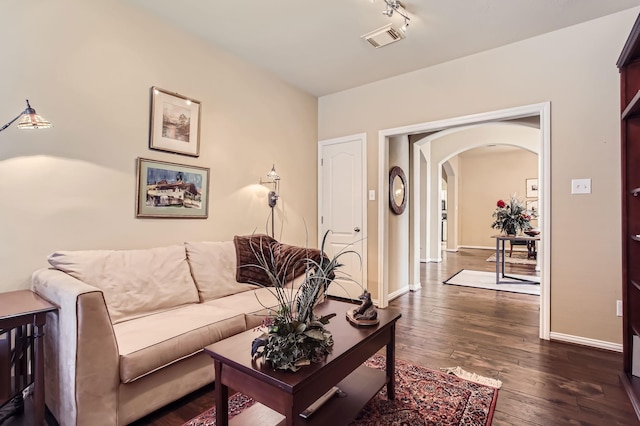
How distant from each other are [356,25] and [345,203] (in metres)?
2.10

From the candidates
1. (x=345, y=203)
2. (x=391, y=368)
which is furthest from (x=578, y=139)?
(x=391, y=368)

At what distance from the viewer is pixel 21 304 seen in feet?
5.22

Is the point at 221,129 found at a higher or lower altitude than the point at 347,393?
higher

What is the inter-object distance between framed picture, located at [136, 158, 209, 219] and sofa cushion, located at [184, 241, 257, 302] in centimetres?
34

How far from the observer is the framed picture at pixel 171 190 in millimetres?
2586

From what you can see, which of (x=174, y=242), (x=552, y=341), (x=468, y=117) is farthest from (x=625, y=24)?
(x=174, y=242)

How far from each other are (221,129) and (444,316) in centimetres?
316

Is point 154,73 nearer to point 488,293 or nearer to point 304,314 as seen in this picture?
point 304,314

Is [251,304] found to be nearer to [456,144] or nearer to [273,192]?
[273,192]

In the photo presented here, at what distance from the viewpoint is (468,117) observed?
327cm

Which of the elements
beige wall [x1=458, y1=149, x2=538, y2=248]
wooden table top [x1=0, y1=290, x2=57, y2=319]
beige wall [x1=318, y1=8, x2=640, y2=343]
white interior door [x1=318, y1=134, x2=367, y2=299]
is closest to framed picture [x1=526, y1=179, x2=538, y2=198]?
beige wall [x1=458, y1=149, x2=538, y2=248]

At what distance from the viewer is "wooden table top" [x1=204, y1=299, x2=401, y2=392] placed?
122cm

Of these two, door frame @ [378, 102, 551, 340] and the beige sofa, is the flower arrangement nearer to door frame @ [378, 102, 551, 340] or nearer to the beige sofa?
door frame @ [378, 102, 551, 340]

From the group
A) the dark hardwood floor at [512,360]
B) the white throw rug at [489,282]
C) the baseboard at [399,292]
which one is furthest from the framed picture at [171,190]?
the white throw rug at [489,282]
